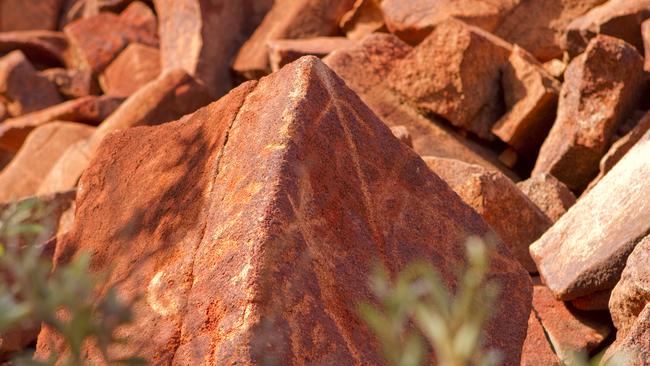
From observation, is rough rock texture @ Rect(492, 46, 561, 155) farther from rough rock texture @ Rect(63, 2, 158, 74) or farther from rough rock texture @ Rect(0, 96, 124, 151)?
rough rock texture @ Rect(63, 2, 158, 74)

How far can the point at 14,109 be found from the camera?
Answer: 291 inches

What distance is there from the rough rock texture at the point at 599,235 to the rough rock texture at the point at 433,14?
2.25 m

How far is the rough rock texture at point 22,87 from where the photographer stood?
732 centimetres

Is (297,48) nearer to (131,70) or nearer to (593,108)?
(593,108)

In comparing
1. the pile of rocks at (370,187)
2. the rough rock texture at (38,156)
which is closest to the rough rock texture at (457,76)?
the pile of rocks at (370,187)

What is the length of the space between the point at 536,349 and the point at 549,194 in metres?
1.05

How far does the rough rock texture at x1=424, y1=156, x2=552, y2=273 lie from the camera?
139 inches

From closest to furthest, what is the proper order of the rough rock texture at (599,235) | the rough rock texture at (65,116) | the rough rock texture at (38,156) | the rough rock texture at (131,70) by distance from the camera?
the rough rock texture at (599,235) < the rough rock texture at (38,156) < the rough rock texture at (65,116) < the rough rock texture at (131,70)

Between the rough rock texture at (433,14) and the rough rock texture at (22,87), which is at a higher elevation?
the rough rock texture at (433,14)

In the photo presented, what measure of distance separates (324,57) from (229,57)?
1.56m

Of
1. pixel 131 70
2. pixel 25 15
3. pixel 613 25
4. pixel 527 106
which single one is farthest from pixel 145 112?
pixel 25 15

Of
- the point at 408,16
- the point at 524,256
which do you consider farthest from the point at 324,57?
the point at 524,256

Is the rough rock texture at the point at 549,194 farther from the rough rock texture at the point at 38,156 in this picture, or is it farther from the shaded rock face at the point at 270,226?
the rough rock texture at the point at 38,156

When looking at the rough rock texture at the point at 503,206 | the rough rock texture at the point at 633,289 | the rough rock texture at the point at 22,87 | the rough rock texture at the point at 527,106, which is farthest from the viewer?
the rough rock texture at the point at 22,87
